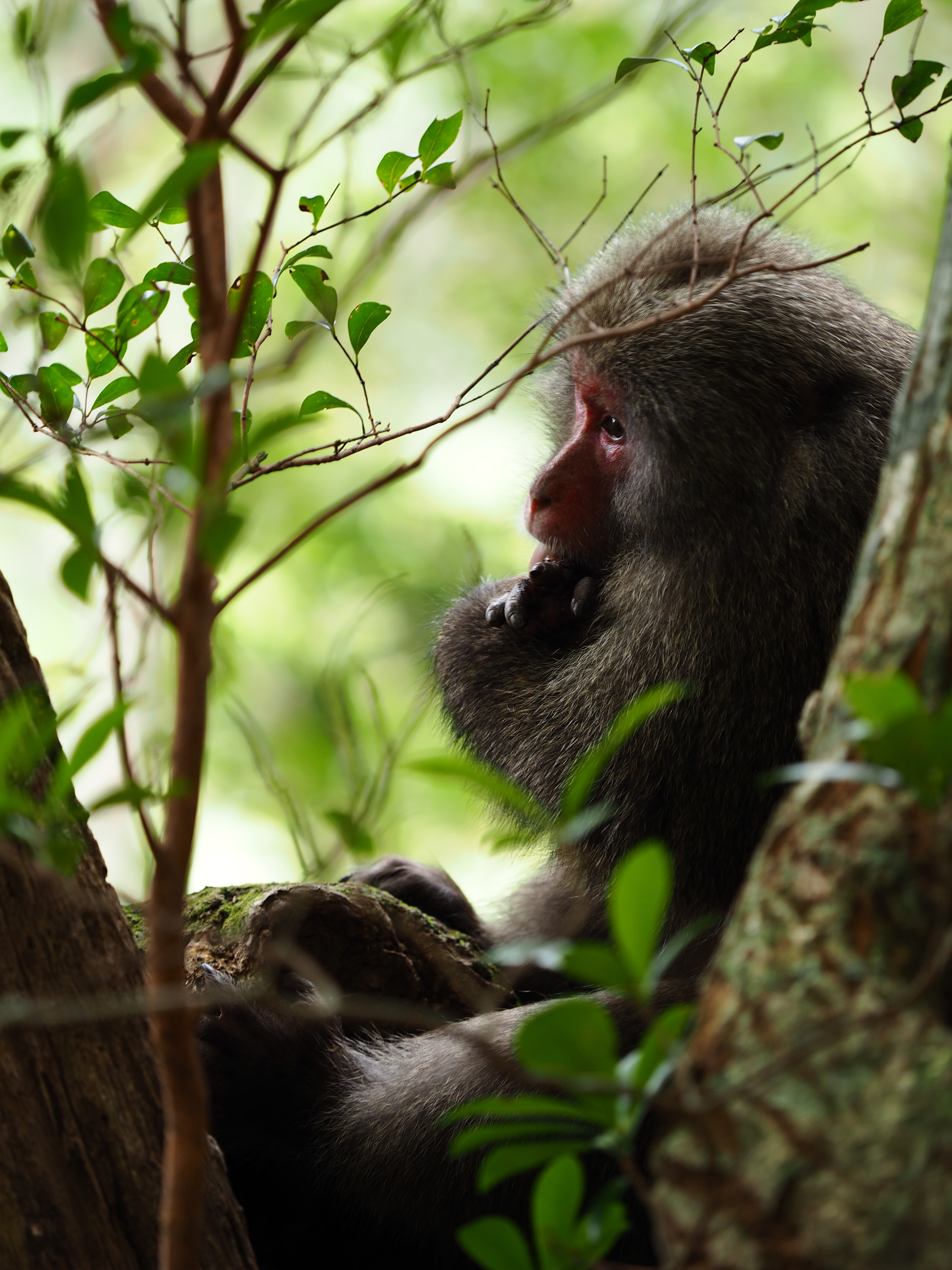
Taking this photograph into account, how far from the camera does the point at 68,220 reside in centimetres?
82

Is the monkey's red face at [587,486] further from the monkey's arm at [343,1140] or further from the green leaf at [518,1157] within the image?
the green leaf at [518,1157]

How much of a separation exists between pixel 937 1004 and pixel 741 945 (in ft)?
0.42

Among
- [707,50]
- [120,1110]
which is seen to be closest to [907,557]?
[120,1110]

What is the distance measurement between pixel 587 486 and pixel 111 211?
3.67 ft

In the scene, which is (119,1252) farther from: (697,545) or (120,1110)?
(697,545)

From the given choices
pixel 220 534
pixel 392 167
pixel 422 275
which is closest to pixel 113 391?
pixel 392 167

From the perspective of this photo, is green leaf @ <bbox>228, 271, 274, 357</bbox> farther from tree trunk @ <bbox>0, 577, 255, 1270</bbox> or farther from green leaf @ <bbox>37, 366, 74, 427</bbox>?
tree trunk @ <bbox>0, 577, 255, 1270</bbox>

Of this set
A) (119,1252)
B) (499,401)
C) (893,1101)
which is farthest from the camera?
(119,1252)

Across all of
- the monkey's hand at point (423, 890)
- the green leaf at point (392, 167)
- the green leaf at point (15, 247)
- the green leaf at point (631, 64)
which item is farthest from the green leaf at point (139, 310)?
the monkey's hand at point (423, 890)

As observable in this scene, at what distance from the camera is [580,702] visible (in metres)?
2.21

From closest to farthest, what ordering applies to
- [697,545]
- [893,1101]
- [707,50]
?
[893,1101] < [707,50] < [697,545]

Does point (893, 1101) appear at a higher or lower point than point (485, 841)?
lower

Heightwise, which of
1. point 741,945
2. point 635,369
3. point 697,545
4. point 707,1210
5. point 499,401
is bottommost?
point 707,1210

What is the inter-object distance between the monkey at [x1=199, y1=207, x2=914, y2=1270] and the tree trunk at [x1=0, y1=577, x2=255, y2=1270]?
69 cm
